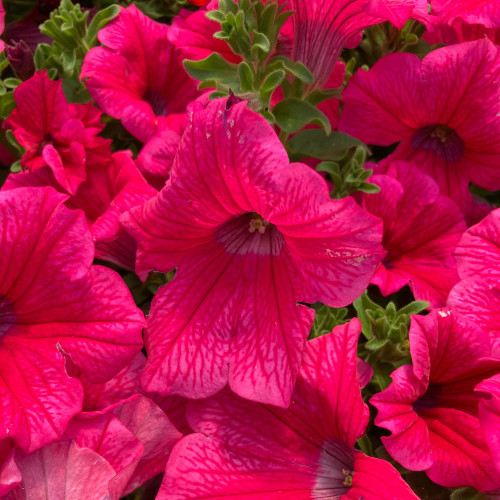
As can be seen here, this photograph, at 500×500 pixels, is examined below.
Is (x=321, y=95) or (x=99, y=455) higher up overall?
(x=321, y=95)

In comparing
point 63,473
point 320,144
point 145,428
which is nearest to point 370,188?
point 320,144

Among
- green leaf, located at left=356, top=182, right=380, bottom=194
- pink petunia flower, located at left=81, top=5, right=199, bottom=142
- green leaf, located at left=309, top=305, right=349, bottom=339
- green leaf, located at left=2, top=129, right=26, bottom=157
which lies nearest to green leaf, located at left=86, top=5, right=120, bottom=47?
pink petunia flower, located at left=81, top=5, right=199, bottom=142

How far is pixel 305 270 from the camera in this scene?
969 mm

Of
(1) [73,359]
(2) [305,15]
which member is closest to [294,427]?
(1) [73,359]

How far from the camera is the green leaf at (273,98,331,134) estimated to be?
1078mm

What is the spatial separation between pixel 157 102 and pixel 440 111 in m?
0.58

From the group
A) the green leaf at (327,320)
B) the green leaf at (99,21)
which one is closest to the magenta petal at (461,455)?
the green leaf at (327,320)

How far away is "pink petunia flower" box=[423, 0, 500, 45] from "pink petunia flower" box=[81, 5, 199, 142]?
488 millimetres

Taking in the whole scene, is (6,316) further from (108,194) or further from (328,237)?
(328,237)

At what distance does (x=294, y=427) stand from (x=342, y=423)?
9cm

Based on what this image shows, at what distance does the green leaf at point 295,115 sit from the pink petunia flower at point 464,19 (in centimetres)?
23

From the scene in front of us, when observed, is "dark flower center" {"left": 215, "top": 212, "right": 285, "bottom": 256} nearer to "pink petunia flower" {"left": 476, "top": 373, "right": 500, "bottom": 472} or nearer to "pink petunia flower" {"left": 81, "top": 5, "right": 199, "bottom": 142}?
"pink petunia flower" {"left": 81, "top": 5, "right": 199, "bottom": 142}

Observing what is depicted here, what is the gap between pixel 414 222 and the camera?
1.24 m

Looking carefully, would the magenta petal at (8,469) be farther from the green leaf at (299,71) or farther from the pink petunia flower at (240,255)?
the green leaf at (299,71)
